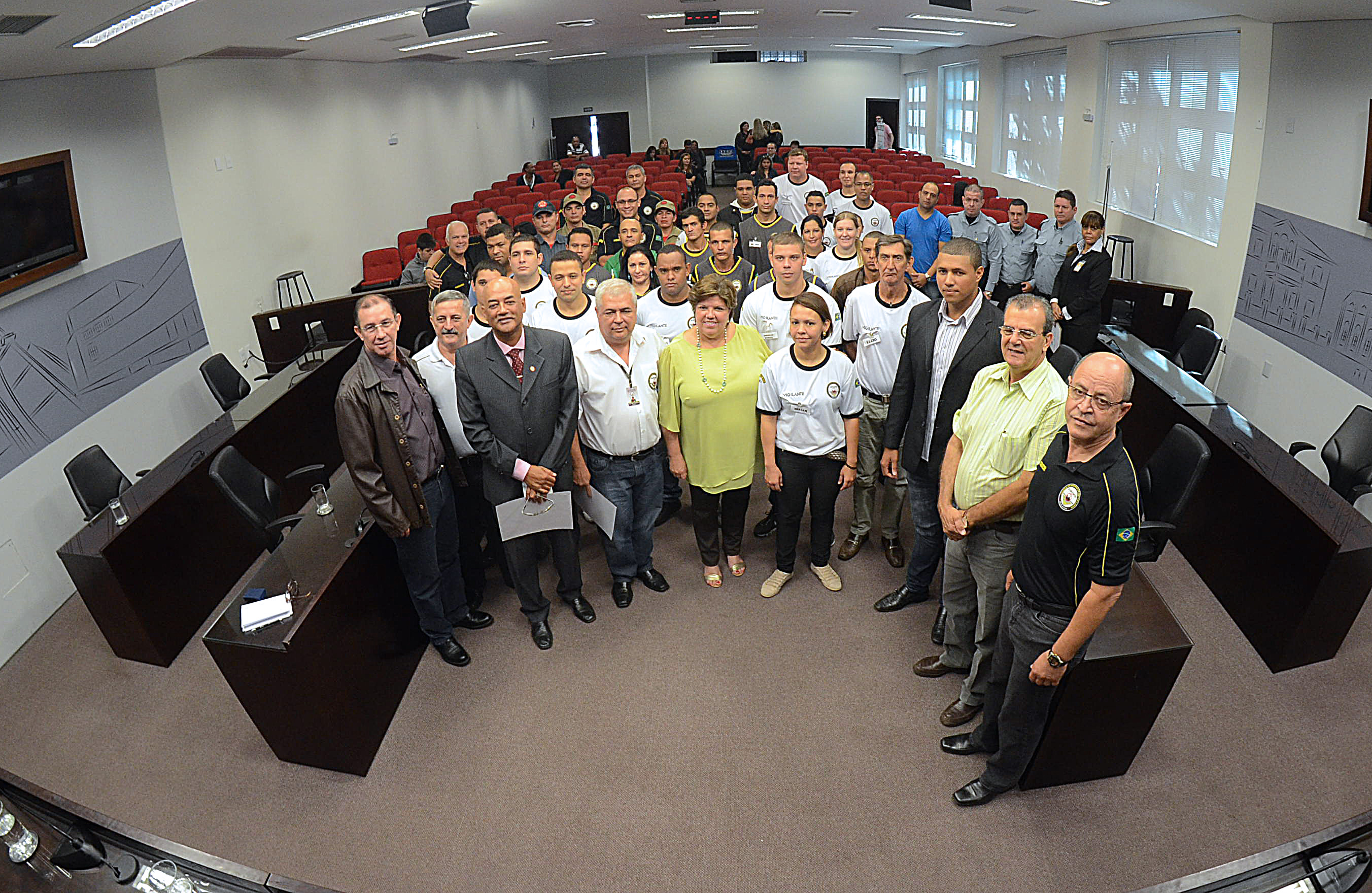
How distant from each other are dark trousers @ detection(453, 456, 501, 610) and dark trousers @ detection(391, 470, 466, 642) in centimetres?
10

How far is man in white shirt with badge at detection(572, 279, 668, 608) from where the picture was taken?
3881 mm

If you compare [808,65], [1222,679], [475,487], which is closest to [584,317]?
[475,487]

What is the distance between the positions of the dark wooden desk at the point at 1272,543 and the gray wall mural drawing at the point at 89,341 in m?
6.66

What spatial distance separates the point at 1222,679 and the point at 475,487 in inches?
145

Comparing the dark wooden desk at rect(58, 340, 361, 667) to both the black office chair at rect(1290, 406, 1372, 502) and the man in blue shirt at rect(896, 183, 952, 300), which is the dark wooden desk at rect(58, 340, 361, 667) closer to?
the man in blue shirt at rect(896, 183, 952, 300)

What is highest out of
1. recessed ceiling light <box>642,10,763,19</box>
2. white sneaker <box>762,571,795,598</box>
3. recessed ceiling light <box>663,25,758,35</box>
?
recessed ceiling light <box>663,25,758,35</box>

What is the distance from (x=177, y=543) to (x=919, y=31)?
1208 cm

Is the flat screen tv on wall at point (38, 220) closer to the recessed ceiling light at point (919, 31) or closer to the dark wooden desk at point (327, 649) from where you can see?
the dark wooden desk at point (327, 649)

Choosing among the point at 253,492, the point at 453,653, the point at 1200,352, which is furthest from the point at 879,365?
the point at 253,492

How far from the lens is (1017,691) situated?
286 centimetres

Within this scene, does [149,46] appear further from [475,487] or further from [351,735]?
[351,735]

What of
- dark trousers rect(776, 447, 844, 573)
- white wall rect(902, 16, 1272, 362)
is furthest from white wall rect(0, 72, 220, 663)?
white wall rect(902, 16, 1272, 362)

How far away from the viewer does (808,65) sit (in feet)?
77.0

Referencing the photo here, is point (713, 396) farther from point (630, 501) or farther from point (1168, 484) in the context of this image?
point (1168, 484)
